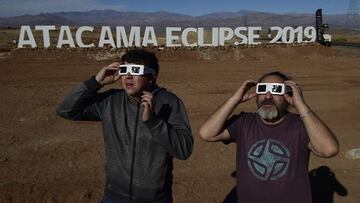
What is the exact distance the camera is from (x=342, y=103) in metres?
12.9

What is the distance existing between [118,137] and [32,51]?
69.1 feet

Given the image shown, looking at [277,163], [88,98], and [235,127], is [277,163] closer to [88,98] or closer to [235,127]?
[235,127]

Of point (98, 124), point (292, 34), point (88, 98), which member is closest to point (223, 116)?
point (88, 98)

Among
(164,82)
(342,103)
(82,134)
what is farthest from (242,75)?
(82,134)

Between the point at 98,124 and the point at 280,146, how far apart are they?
6.98m

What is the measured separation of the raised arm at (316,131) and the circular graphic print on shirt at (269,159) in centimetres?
19

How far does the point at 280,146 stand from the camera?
10.2ft

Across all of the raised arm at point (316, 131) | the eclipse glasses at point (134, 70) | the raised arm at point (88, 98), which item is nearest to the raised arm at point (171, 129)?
the eclipse glasses at point (134, 70)

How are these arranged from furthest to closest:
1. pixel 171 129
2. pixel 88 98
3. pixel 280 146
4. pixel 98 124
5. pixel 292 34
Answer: pixel 292 34, pixel 98 124, pixel 88 98, pixel 280 146, pixel 171 129

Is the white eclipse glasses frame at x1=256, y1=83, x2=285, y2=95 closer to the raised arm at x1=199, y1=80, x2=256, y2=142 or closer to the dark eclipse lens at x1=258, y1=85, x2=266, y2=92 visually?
the dark eclipse lens at x1=258, y1=85, x2=266, y2=92

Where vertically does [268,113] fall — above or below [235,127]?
above

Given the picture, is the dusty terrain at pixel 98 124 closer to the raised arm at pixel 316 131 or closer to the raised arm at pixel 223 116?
the raised arm at pixel 223 116

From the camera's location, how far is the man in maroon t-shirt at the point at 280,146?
3.07 metres

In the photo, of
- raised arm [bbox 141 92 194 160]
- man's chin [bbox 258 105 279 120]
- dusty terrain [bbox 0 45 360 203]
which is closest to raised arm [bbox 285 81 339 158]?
man's chin [bbox 258 105 279 120]
